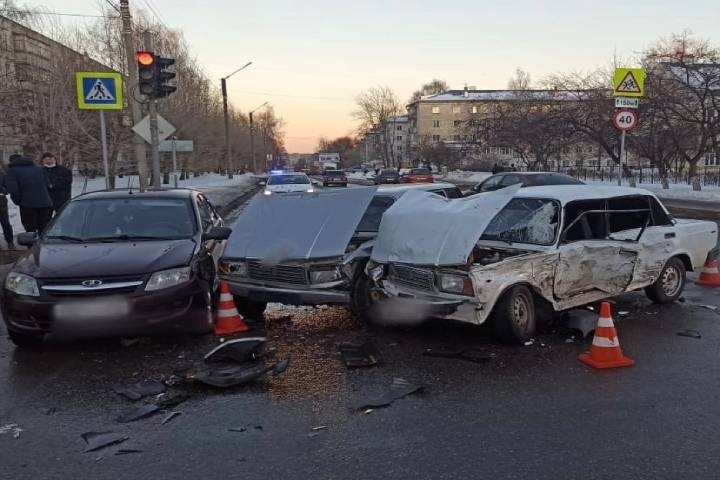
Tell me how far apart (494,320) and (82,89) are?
9.80 metres

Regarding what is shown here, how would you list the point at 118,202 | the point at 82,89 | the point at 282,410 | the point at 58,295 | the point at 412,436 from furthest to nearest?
the point at 82,89, the point at 118,202, the point at 58,295, the point at 282,410, the point at 412,436

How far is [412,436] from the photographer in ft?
13.0

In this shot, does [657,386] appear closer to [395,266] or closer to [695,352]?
[695,352]

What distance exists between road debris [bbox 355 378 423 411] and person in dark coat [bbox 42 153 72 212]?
978 centimetres

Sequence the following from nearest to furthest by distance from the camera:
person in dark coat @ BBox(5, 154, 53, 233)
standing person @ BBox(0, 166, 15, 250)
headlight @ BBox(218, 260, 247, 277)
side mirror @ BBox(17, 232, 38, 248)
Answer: side mirror @ BBox(17, 232, 38, 248)
headlight @ BBox(218, 260, 247, 277)
person in dark coat @ BBox(5, 154, 53, 233)
standing person @ BBox(0, 166, 15, 250)

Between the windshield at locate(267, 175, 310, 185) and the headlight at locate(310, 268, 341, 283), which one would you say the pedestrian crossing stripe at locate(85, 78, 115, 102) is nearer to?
the headlight at locate(310, 268, 341, 283)

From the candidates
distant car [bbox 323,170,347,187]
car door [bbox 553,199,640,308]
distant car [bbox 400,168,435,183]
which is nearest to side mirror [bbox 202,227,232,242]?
car door [bbox 553,199,640,308]

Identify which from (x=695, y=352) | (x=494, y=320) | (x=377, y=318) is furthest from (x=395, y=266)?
(x=695, y=352)

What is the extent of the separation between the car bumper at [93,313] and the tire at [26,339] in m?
0.08

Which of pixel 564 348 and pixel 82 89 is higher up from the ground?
pixel 82 89

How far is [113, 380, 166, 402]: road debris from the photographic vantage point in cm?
473

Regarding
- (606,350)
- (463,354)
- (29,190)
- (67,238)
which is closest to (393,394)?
(463,354)

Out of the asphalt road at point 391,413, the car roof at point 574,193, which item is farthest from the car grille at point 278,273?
the car roof at point 574,193

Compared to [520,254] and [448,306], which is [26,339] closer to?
[448,306]
